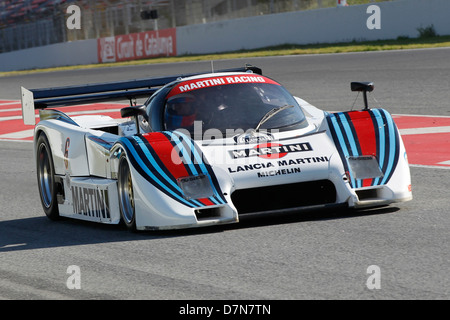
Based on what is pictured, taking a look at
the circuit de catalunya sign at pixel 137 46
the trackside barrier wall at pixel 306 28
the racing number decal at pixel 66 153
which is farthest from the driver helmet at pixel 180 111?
the circuit de catalunya sign at pixel 137 46

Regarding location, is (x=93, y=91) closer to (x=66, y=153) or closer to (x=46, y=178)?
(x=46, y=178)

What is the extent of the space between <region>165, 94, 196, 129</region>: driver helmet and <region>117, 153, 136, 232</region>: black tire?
70 cm

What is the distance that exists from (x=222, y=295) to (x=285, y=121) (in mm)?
2892

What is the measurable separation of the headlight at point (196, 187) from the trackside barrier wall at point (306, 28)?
61.1 feet

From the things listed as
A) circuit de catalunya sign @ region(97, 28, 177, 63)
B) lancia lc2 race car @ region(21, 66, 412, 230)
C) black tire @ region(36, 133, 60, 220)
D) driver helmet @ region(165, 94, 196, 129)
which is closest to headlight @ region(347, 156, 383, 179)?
lancia lc2 race car @ region(21, 66, 412, 230)

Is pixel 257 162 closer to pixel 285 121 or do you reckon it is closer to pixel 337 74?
pixel 285 121

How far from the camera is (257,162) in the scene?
251 inches

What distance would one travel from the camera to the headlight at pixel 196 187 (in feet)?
20.4

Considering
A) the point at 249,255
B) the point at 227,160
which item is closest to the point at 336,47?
the point at 227,160

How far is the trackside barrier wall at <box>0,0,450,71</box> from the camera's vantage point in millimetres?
24172

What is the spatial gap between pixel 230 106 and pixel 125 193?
46.1 inches

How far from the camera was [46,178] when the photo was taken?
8.34 m

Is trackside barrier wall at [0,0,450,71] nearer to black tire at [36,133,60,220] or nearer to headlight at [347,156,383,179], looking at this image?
black tire at [36,133,60,220]
